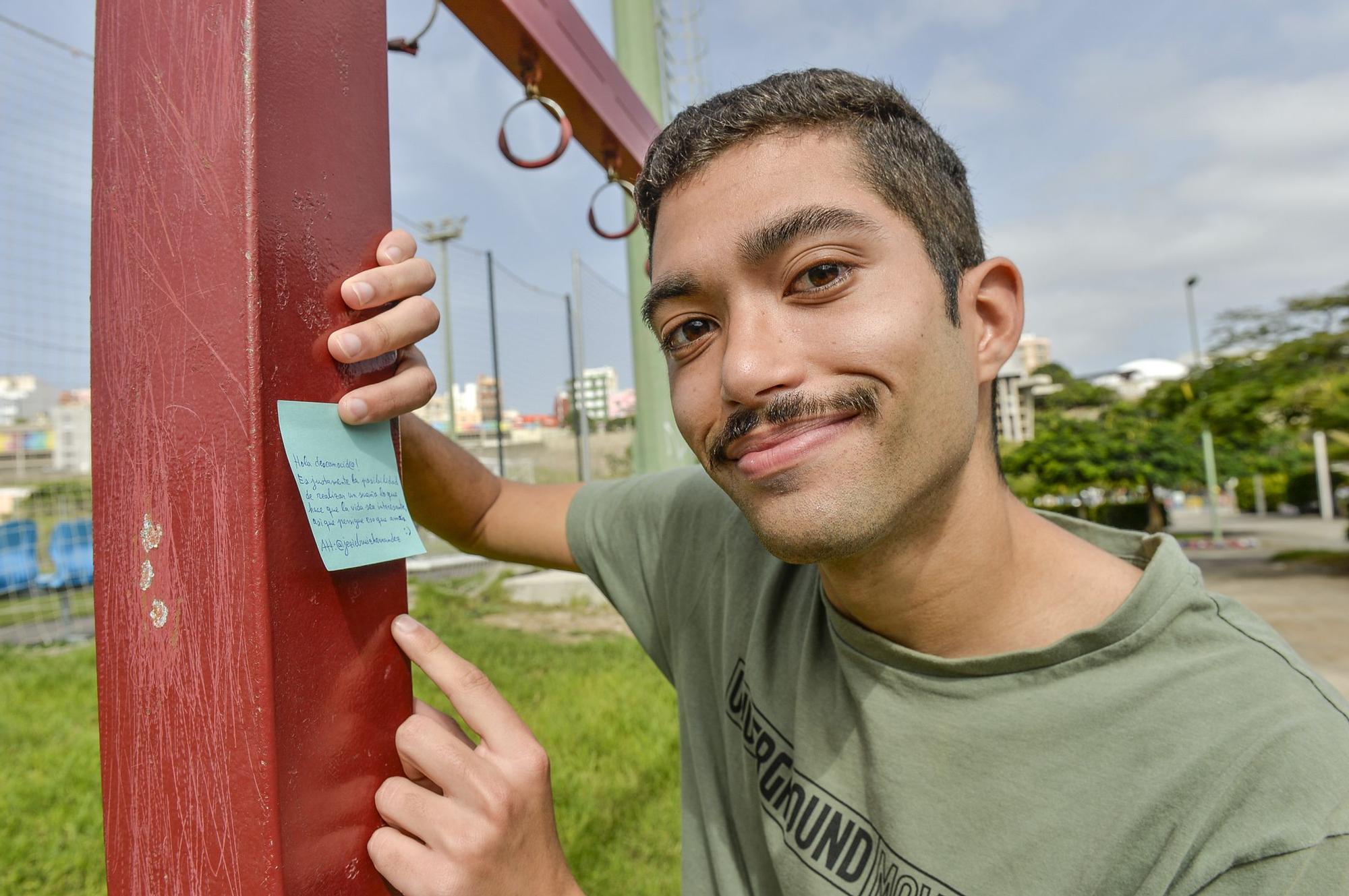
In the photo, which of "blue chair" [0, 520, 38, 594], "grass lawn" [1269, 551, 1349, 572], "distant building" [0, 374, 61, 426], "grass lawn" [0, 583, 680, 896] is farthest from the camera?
"grass lawn" [1269, 551, 1349, 572]

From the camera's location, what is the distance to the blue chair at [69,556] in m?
6.62

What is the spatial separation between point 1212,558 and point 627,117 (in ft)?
57.0

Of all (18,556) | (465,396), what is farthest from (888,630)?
(18,556)

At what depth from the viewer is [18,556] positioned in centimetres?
661

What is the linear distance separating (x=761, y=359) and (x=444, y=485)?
778mm

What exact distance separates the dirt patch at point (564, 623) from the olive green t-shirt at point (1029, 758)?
13.9ft

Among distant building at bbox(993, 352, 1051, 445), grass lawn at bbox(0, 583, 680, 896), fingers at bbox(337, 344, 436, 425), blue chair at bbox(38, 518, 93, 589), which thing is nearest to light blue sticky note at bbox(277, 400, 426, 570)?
fingers at bbox(337, 344, 436, 425)

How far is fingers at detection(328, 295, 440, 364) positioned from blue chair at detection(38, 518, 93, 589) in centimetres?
726

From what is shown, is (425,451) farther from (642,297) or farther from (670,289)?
(642,297)

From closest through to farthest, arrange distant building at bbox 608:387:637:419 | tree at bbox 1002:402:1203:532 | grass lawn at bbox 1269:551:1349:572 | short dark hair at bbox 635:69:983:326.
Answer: short dark hair at bbox 635:69:983:326 → distant building at bbox 608:387:637:419 → grass lawn at bbox 1269:551:1349:572 → tree at bbox 1002:402:1203:532

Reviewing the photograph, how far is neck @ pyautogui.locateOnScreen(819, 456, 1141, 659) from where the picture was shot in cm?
121

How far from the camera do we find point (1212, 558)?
1552 centimetres

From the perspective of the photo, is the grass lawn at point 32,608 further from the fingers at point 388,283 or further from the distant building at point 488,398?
the fingers at point 388,283

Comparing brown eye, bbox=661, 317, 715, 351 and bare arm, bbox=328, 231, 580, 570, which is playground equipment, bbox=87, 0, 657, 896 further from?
brown eye, bbox=661, 317, 715, 351
